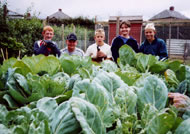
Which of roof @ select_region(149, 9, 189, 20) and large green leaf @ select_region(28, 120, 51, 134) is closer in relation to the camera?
large green leaf @ select_region(28, 120, 51, 134)

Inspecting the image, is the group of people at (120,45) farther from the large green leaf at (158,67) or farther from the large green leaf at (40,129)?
the large green leaf at (40,129)

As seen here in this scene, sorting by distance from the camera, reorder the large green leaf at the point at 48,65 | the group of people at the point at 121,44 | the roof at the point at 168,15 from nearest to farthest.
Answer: the large green leaf at the point at 48,65, the group of people at the point at 121,44, the roof at the point at 168,15

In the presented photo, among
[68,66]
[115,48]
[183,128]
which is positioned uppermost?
[115,48]

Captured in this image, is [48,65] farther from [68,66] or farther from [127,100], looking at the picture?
[127,100]

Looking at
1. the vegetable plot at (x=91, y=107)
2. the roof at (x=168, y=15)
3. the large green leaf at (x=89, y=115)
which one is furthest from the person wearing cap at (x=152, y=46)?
the roof at (x=168, y=15)

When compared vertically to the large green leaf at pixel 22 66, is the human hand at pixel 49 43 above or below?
above

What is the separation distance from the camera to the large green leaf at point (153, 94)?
1.02 m

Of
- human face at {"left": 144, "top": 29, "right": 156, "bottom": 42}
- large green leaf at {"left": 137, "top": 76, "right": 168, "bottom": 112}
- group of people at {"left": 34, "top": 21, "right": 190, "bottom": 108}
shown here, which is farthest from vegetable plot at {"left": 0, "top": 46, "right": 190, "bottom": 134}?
human face at {"left": 144, "top": 29, "right": 156, "bottom": 42}

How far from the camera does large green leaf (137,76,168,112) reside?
3.34ft

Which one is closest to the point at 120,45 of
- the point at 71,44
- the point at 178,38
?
the point at 71,44

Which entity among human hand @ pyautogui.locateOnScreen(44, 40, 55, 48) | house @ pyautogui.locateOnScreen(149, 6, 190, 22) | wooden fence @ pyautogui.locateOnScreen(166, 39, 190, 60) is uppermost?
house @ pyautogui.locateOnScreen(149, 6, 190, 22)

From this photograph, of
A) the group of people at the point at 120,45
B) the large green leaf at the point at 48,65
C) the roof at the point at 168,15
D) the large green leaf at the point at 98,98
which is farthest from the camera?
the roof at the point at 168,15

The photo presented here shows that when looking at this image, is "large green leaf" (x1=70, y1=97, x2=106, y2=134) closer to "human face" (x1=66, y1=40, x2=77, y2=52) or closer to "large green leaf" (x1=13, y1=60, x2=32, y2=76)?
"large green leaf" (x1=13, y1=60, x2=32, y2=76)

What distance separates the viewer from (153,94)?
1046 mm
